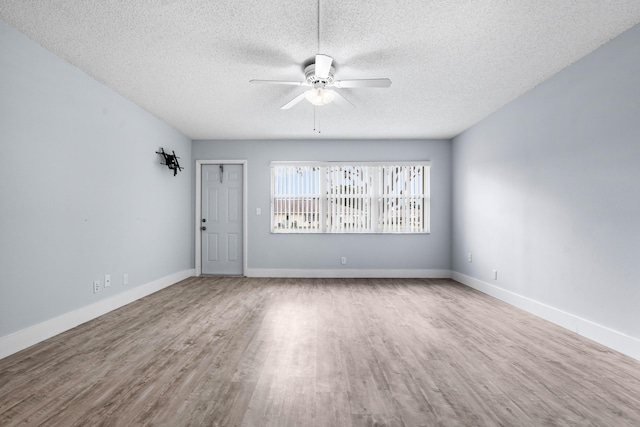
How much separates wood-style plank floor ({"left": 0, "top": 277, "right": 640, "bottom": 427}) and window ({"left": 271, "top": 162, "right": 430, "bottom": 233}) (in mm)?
2521

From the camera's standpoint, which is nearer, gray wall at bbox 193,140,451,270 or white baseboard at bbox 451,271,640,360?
white baseboard at bbox 451,271,640,360

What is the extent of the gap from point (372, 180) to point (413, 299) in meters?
2.55

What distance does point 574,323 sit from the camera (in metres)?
3.10

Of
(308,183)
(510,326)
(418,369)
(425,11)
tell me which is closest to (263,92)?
(425,11)

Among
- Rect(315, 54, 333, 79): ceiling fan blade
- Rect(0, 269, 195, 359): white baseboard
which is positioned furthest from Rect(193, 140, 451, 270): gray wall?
Rect(315, 54, 333, 79): ceiling fan blade

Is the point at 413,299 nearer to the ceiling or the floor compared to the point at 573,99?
nearer to the floor

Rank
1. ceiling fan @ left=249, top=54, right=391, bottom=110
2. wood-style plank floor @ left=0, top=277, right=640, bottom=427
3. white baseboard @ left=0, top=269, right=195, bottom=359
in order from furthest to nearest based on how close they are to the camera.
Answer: ceiling fan @ left=249, top=54, right=391, bottom=110, white baseboard @ left=0, top=269, right=195, bottom=359, wood-style plank floor @ left=0, top=277, right=640, bottom=427

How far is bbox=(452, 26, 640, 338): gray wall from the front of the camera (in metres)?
2.62

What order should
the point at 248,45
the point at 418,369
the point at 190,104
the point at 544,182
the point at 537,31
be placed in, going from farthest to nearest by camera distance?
the point at 190,104 < the point at 544,182 < the point at 248,45 < the point at 537,31 < the point at 418,369

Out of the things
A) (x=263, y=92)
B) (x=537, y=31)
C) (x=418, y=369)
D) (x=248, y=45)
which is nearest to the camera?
(x=418, y=369)

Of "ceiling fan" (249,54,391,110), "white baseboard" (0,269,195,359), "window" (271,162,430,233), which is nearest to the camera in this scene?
"white baseboard" (0,269,195,359)

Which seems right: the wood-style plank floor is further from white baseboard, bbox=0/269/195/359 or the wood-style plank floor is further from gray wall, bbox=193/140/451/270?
gray wall, bbox=193/140/451/270

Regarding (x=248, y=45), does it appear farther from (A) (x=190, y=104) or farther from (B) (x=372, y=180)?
(B) (x=372, y=180)

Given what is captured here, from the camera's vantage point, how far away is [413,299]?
14.4 feet
